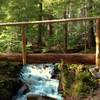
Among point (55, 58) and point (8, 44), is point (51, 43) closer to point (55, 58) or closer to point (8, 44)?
point (8, 44)

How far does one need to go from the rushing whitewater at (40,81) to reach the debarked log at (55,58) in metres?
5.07

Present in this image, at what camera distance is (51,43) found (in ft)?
61.4

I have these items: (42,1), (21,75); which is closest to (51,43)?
(42,1)

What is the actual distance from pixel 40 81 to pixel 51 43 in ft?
16.3

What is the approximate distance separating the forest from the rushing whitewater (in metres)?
0.36

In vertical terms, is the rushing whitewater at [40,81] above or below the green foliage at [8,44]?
below

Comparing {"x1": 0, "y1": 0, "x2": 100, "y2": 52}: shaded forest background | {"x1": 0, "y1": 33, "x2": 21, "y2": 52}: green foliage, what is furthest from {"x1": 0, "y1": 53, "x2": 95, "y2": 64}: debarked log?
{"x1": 0, "y1": 33, "x2": 21, "y2": 52}: green foliage

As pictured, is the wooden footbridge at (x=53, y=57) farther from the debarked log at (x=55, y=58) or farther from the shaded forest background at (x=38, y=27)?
the shaded forest background at (x=38, y=27)

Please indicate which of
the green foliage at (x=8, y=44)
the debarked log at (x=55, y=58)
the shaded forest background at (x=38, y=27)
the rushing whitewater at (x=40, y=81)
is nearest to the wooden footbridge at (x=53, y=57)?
the debarked log at (x=55, y=58)

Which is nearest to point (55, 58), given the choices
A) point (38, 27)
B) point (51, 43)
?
point (51, 43)

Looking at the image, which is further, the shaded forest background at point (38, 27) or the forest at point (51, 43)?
the shaded forest background at point (38, 27)

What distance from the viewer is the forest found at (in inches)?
442

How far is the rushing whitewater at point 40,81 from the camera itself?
1301 centimetres

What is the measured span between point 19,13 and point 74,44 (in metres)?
4.17
